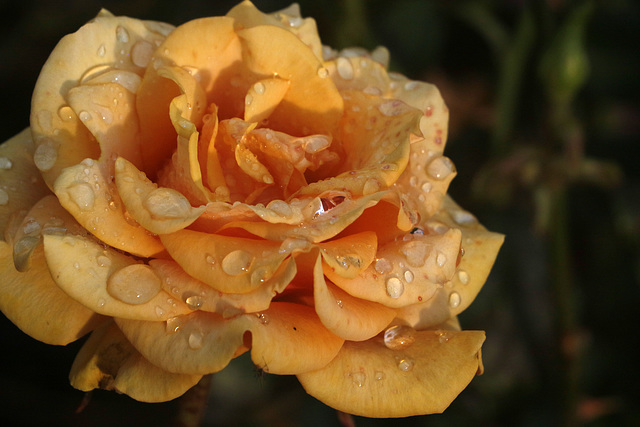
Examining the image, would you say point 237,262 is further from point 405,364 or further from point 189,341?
point 405,364

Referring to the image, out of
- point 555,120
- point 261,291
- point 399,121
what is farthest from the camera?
point 555,120

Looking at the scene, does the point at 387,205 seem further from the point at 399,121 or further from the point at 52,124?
the point at 52,124

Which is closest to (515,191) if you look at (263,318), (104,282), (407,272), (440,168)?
(440,168)

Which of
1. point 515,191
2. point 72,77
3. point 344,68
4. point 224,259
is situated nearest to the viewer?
point 224,259

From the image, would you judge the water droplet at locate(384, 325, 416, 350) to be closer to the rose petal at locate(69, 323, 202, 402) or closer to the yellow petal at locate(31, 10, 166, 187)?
the rose petal at locate(69, 323, 202, 402)

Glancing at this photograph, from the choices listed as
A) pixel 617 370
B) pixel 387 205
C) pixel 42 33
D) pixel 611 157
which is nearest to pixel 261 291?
pixel 387 205

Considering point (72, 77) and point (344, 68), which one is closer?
point (72, 77)

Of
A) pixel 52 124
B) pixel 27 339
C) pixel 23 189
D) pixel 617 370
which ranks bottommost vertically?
pixel 617 370
